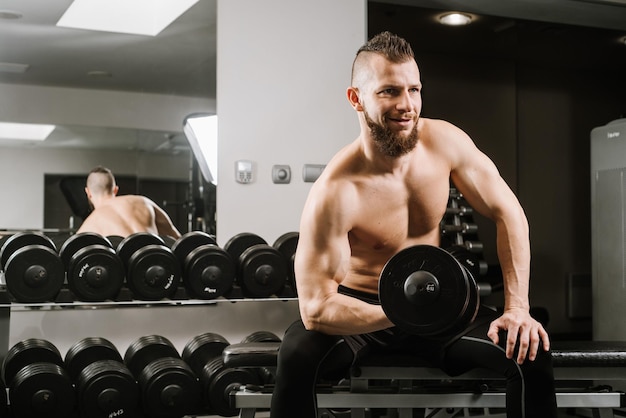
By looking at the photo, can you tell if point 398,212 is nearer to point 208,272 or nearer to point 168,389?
point 208,272

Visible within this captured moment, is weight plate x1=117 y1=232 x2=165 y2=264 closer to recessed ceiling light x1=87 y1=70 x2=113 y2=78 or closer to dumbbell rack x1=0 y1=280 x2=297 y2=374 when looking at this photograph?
dumbbell rack x1=0 y1=280 x2=297 y2=374

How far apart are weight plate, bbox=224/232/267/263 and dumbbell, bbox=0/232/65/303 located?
2.34 feet

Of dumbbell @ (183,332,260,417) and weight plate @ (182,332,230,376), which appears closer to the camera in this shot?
dumbbell @ (183,332,260,417)

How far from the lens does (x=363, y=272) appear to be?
2266mm

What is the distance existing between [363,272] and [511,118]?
4.53m

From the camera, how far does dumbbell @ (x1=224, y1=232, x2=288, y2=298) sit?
10.9ft

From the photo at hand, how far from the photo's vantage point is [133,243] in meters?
3.30

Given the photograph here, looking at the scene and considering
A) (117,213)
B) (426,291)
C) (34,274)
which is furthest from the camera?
(117,213)

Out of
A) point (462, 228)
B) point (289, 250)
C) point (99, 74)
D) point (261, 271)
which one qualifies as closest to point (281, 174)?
point (289, 250)

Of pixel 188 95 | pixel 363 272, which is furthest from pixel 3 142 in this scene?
pixel 363 272

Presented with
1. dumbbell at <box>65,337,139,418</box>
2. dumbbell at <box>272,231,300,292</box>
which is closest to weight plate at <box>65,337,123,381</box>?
dumbbell at <box>65,337,139,418</box>

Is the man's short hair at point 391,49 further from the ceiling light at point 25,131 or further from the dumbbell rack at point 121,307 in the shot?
the ceiling light at point 25,131

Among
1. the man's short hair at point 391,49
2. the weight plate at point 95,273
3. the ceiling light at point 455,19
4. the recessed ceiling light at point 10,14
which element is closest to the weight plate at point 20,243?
the weight plate at point 95,273

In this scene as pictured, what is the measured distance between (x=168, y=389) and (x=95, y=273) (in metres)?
0.55
